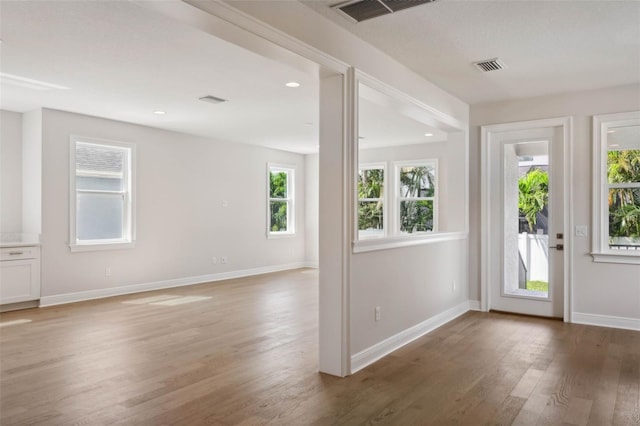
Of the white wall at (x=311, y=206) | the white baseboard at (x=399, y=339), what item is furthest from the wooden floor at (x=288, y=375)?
the white wall at (x=311, y=206)

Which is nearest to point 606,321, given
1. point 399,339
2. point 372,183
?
point 399,339

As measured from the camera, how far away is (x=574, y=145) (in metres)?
5.07

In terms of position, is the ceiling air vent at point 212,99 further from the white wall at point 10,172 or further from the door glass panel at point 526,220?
the door glass panel at point 526,220

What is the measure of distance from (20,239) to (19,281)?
68 centimetres

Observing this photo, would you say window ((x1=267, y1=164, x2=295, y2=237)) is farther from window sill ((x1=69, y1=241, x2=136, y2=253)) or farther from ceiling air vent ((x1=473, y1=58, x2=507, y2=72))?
ceiling air vent ((x1=473, y1=58, x2=507, y2=72))

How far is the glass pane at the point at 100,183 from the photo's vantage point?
6405 millimetres

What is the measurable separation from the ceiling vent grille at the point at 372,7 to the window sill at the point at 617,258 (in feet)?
11.7

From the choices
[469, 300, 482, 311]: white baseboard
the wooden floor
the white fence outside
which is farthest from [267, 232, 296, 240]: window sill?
the white fence outside

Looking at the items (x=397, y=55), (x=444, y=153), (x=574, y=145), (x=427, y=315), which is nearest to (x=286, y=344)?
(x=427, y=315)

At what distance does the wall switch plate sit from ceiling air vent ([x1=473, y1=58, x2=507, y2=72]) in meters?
2.08

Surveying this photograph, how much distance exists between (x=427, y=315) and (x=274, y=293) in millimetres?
2845

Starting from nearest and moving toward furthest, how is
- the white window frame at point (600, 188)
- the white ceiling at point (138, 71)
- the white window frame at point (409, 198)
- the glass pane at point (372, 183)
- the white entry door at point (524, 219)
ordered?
the white ceiling at point (138, 71)
the white window frame at point (600, 188)
the white entry door at point (524, 219)
the white window frame at point (409, 198)
the glass pane at point (372, 183)

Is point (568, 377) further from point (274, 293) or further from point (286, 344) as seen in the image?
point (274, 293)

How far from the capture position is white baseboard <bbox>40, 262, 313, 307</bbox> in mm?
6034
